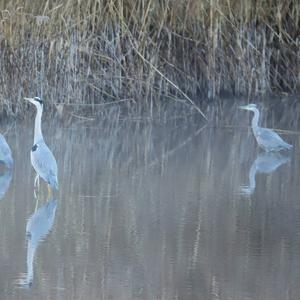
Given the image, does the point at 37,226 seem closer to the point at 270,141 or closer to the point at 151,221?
the point at 151,221

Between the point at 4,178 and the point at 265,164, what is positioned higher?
the point at 265,164

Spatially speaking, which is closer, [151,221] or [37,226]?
[37,226]

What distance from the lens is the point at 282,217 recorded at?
326 inches

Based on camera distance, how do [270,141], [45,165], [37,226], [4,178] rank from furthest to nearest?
[270,141] < [4,178] < [45,165] < [37,226]

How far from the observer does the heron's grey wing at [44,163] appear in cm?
877

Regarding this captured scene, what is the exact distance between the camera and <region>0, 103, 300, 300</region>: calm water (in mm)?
6574

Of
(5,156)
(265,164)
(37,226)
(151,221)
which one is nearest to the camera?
(37,226)

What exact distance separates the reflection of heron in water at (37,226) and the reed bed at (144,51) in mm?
3573

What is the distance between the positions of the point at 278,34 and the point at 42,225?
26.2ft

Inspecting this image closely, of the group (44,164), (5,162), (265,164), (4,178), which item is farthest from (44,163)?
(265,164)

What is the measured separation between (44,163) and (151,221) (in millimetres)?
1223

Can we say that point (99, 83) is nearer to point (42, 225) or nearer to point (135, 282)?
point (42, 225)

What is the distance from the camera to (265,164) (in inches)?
420

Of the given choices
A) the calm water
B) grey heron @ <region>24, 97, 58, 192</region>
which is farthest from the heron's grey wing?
the calm water
